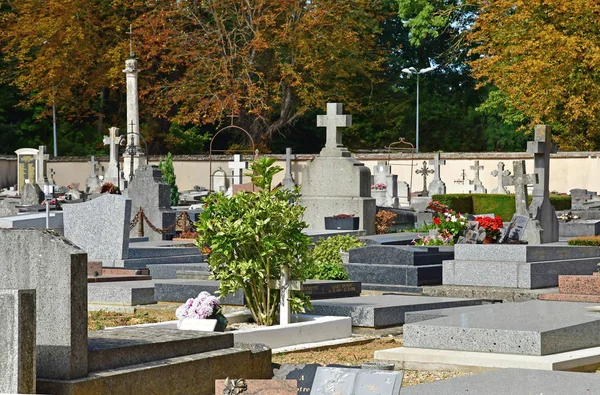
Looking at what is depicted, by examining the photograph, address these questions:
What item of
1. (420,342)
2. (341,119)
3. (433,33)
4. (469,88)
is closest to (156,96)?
(433,33)

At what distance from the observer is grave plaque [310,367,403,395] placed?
505 cm

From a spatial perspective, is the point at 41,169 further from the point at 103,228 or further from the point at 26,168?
the point at 103,228

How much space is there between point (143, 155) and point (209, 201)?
2778 cm

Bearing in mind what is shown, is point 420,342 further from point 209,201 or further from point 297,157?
point 297,157

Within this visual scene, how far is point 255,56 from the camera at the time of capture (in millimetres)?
44562

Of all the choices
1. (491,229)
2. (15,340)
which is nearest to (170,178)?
(491,229)

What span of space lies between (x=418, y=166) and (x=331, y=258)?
2834cm

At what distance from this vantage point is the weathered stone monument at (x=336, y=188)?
66.0 ft

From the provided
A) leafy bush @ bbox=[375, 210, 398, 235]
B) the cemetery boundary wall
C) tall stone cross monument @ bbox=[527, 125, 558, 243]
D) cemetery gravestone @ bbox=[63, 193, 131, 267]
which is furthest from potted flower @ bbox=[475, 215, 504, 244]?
the cemetery boundary wall

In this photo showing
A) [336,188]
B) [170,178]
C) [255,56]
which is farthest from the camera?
[255,56]

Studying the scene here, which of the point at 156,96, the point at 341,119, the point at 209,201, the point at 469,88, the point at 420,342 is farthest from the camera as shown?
the point at 469,88

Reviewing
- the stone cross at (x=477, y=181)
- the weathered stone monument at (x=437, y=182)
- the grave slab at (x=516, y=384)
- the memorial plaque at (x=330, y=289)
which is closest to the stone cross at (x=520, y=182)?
the memorial plaque at (x=330, y=289)

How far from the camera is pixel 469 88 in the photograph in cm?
5231

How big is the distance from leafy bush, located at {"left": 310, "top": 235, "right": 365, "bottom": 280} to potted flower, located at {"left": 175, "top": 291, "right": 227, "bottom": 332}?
3.02 m
